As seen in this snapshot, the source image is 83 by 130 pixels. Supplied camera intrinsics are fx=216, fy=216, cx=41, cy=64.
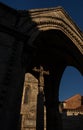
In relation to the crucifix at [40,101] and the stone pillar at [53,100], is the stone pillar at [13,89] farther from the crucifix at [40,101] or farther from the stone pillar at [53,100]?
the stone pillar at [53,100]

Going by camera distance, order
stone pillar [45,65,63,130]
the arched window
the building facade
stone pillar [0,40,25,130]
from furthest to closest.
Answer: the building facade
the arched window
stone pillar [45,65,63,130]
stone pillar [0,40,25,130]

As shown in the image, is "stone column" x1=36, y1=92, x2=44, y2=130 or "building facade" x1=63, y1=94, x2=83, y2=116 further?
"building facade" x1=63, y1=94, x2=83, y2=116

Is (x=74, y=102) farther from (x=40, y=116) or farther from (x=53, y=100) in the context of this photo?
(x=40, y=116)

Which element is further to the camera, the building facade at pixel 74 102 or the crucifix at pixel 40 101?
the building facade at pixel 74 102

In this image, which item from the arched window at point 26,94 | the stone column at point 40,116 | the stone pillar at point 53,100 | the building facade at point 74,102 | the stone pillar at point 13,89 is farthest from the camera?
the building facade at point 74,102

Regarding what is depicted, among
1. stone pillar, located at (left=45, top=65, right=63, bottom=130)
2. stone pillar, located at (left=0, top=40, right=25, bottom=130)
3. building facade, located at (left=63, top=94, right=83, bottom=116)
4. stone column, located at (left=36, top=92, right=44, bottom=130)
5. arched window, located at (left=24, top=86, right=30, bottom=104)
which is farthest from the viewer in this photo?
building facade, located at (left=63, top=94, right=83, bottom=116)

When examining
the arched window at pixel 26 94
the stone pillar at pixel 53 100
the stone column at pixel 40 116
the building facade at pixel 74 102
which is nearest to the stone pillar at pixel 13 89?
the stone column at pixel 40 116

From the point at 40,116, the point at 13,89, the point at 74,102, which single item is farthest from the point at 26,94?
the point at 74,102

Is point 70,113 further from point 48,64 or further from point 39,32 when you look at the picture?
point 39,32

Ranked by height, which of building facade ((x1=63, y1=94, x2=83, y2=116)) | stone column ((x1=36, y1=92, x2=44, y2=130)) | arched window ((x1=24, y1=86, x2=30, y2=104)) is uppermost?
building facade ((x1=63, y1=94, x2=83, y2=116))

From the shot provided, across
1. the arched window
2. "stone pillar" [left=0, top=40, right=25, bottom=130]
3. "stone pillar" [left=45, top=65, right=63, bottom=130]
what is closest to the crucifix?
"stone pillar" [left=45, top=65, right=63, bottom=130]

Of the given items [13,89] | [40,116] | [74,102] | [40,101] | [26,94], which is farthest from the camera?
[74,102]

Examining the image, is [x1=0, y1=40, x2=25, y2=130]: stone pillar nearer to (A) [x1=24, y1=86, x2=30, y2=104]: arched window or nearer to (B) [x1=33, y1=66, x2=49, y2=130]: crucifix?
(B) [x1=33, y1=66, x2=49, y2=130]: crucifix

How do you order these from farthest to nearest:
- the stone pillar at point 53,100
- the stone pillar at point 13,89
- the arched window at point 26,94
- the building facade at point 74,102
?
the building facade at point 74,102, the arched window at point 26,94, the stone pillar at point 53,100, the stone pillar at point 13,89
